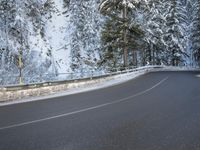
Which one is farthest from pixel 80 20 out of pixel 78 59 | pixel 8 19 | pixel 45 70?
pixel 8 19

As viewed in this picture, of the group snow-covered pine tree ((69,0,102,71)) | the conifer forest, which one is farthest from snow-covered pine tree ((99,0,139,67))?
snow-covered pine tree ((69,0,102,71))

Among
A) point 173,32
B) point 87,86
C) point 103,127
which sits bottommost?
point 103,127

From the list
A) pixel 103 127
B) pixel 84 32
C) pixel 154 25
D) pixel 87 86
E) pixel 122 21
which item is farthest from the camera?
pixel 154 25

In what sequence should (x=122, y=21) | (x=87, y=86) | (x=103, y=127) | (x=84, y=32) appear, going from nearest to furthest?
1. (x=103, y=127)
2. (x=87, y=86)
3. (x=122, y=21)
4. (x=84, y=32)

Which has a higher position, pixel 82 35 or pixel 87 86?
pixel 82 35

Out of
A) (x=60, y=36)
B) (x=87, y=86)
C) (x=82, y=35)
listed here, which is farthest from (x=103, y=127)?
(x=82, y=35)

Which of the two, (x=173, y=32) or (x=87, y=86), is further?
(x=173, y=32)

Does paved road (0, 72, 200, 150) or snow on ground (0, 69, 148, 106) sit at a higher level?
snow on ground (0, 69, 148, 106)

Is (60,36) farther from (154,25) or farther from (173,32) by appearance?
(173,32)

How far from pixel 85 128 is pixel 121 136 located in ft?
4.72

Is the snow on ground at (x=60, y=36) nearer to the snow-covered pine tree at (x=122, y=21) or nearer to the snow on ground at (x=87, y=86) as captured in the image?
the snow-covered pine tree at (x=122, y=21)

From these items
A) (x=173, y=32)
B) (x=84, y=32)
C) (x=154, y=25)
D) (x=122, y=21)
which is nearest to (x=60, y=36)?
(x=84, y=32)

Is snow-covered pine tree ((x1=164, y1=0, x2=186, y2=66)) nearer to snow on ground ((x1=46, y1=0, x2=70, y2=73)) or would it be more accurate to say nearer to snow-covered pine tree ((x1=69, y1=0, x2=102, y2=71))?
snow-covered pine tree ((x1=69, y1=0, x2=102, y2=71))

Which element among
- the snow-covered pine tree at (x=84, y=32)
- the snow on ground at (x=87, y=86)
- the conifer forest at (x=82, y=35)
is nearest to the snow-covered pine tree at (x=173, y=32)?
the conifer forest at (x=82, y=35)
